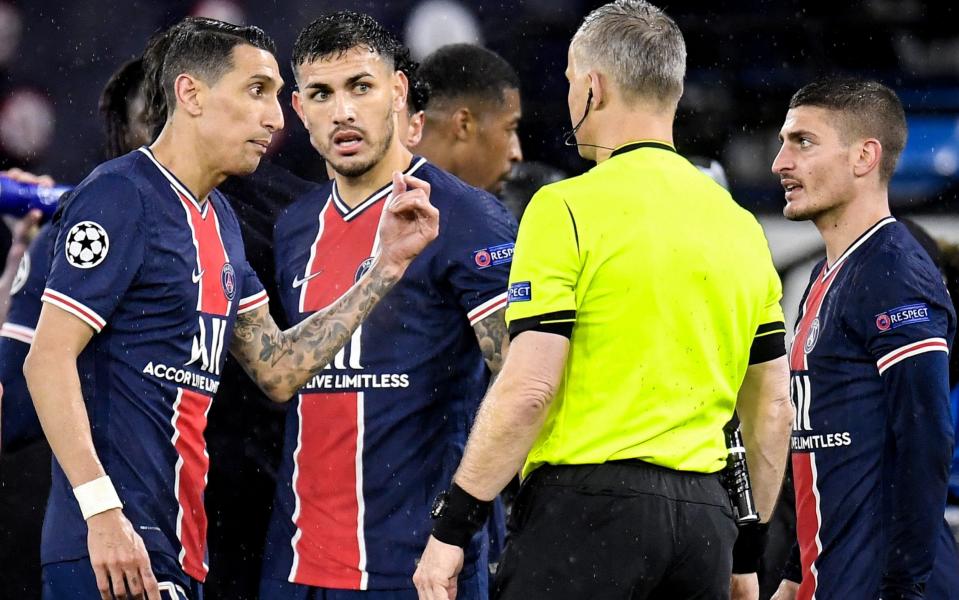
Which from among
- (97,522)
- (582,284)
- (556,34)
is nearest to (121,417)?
(97,522)

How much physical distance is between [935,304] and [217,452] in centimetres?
249

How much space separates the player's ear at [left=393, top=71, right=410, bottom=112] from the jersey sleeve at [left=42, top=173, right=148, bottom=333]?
3.41ft

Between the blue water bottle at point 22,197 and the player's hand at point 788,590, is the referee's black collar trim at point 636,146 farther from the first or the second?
the blue water bottle at point 22,197

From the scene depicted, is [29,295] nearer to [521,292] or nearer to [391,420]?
[391,420]

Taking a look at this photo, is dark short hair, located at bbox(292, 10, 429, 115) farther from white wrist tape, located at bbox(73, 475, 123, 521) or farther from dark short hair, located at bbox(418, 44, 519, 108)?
white wrist tape, located at bbox(73, 475, 123, 521)

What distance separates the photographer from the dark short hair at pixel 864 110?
13.9 ft

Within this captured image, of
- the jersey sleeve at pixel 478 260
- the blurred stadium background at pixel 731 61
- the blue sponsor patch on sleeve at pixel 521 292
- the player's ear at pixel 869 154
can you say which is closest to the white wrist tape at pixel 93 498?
the blue sponsor patch on sleeve at pixel 521 292

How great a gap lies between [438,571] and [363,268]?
1239mm

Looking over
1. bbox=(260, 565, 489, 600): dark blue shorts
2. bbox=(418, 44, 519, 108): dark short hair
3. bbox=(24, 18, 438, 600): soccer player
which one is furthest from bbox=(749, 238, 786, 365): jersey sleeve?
bbox=(418, 44, 519, 108): dark short hair

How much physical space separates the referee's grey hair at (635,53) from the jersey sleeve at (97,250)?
1.14 meters

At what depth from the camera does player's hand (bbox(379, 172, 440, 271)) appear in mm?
3615

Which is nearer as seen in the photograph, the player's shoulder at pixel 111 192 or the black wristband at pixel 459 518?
the black wristband at pixel 459 518

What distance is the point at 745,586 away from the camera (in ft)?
11.8

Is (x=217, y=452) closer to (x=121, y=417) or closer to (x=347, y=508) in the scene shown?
(x=347, y=508)
